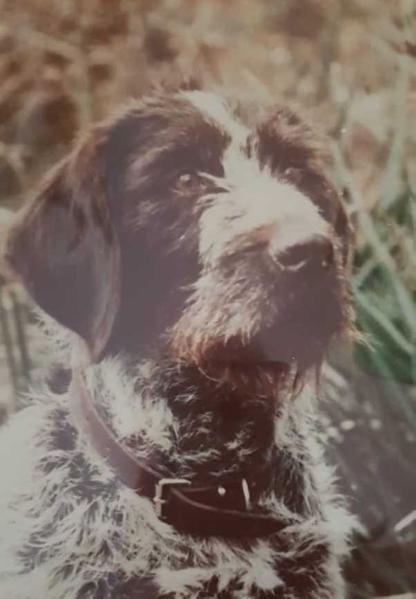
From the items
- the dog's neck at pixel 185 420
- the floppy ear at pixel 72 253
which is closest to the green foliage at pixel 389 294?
the dog's neck at pixel 185 420

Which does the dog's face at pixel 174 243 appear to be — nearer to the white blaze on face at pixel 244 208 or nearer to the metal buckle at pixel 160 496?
the white blaze on face at pixel 244 208

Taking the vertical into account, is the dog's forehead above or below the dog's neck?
above

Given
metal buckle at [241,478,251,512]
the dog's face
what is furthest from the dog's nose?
metal buckle at [241,478,251,512]

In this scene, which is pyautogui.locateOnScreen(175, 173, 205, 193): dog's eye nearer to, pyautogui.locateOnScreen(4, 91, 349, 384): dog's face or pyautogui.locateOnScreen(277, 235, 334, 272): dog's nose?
pyautogui.locateOnScreen(4, 91, 349, 384): dog's face

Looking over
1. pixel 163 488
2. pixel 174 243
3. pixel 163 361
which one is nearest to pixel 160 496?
pixel 163 488

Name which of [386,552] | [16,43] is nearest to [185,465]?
[386,552]

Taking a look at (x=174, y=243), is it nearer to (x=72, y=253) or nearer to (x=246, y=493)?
(x=72, y=253)

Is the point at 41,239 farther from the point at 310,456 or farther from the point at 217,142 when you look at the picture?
the point at 310,456

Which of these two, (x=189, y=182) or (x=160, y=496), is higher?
(x=189, y=182)
